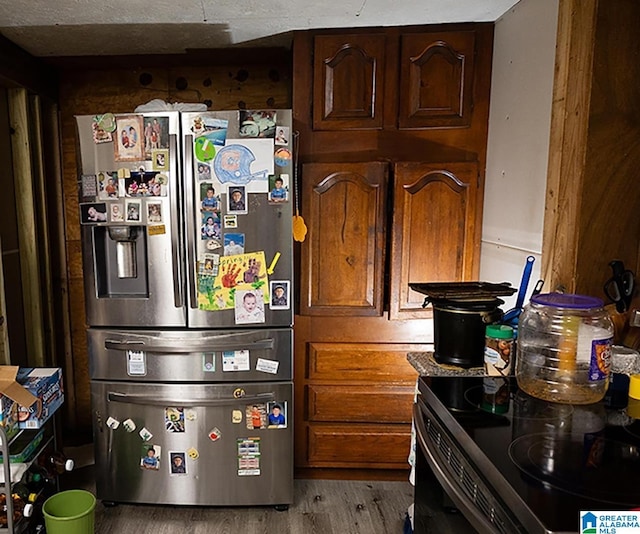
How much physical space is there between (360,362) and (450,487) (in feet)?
4.63

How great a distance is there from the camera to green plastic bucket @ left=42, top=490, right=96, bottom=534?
1.89 metres

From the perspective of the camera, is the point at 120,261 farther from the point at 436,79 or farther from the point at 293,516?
the point at 436,79

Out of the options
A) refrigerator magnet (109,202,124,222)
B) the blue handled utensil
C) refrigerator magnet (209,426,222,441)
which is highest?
refrigerator magnet (109,202,124,222)

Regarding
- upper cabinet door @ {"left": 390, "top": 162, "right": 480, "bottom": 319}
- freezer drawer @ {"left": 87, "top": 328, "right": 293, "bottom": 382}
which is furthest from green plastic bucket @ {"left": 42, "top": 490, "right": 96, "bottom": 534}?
upper cabinet door @ {"left": 390, "top": 162, "right": 480, "bottom": 319}

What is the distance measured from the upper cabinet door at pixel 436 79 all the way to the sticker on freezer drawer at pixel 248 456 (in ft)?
5.37

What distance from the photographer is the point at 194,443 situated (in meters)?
2.21

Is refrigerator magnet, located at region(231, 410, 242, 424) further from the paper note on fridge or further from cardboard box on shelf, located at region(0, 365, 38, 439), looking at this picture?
cardboard box on shelf, located at region(0, 365, 38, 439)

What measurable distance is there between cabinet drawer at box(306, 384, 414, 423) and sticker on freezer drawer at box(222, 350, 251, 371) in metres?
0.42

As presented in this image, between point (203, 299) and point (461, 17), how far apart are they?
1683mm

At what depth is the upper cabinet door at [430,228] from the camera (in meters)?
2.30

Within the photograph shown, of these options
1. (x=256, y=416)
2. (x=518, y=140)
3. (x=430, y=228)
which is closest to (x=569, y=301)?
(x=518, y=140)

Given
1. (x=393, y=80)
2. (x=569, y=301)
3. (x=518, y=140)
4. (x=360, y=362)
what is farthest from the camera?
(x=360, y=362)

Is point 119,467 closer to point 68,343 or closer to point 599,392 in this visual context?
point 68,343

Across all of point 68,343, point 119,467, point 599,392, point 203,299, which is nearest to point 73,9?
point 203,299
